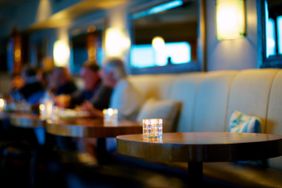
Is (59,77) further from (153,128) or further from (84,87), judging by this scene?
(153,128)

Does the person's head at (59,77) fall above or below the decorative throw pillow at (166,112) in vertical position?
above

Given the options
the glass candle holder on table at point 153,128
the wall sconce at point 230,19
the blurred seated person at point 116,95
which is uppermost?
the wall sconce at point 230,19

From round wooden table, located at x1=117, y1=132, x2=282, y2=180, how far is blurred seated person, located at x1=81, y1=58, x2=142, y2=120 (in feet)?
7.07

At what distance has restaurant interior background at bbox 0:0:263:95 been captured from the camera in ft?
13.2

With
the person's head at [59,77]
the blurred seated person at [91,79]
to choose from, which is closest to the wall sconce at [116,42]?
the blurred seated person at [91,79]

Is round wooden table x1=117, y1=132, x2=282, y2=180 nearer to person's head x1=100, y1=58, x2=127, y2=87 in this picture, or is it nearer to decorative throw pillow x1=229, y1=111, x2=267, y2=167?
decorative throw pillow x1=229, y1=111, x2=267, y2=167

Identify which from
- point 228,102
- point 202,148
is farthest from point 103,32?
point 202,148

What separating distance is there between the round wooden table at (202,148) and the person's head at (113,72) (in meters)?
2.63

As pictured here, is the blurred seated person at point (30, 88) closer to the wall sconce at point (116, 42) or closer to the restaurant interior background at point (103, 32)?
the restaurant interior background at point (103, 32)

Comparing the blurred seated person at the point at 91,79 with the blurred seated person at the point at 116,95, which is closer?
the blurred seated person at the point at 116,95

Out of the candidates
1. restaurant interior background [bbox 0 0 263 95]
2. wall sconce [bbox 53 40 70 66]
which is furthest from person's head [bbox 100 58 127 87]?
wall sconce [bbox 53 40 70 66]

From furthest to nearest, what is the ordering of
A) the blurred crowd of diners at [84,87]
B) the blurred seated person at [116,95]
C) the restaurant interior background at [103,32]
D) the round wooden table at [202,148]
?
the blurred crowd of diners at [84,87] < the blurred seated person at [116,95] < the restaurant interior background at [103,32] < the round wooden table at [202,148]

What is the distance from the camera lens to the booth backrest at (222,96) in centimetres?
319

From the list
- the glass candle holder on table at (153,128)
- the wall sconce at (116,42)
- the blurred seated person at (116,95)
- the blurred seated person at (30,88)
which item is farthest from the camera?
the blurred seated person at (30,88)
